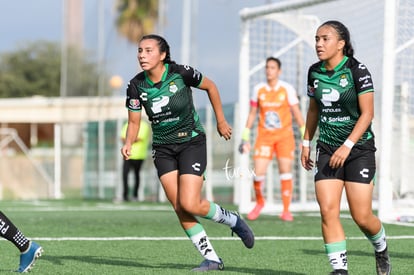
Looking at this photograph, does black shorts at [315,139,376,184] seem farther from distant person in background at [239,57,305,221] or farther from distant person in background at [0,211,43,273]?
distant person in background at [239,57,305,221]

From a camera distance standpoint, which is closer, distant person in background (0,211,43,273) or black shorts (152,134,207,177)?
distant person in background (0,211,43,273)

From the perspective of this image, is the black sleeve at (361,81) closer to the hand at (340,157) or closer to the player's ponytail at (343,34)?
the player's ponytail at (343,34)

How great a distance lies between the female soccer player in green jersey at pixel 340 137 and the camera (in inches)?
268

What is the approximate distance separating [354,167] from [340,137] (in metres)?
0.24

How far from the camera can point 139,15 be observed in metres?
46.6

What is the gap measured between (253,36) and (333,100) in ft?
32.4

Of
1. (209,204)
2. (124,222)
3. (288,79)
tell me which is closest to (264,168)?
(124,222)

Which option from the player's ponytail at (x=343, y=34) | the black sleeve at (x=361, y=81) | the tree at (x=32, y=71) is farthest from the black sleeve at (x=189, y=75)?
the tree at (x=32, y=71)

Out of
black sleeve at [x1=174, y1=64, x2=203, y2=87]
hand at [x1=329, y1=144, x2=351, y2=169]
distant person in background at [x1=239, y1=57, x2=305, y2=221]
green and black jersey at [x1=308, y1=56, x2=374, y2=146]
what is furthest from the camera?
distant person in background at [x1=239, y1=57, x2=305, y2=221]

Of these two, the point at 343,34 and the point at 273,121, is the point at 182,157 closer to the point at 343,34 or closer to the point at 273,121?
the point at 343,34

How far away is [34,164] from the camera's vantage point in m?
30.6

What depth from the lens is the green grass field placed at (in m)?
8.00

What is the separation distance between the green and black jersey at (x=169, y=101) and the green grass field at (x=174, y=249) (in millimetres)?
1114

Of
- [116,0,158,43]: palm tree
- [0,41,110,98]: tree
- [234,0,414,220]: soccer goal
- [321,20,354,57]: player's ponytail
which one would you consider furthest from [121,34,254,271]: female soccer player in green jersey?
[0,41,110,98]: tree
